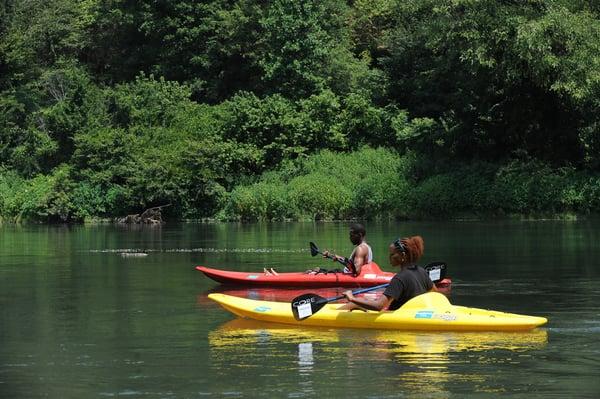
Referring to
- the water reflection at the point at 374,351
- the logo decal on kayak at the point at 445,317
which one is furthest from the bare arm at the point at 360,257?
the logo decal on kayak at the point at 445,317

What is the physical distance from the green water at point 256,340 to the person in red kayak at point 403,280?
0.46 m

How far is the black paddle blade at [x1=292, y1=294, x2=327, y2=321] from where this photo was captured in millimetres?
15602

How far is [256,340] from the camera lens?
15008 millimetres

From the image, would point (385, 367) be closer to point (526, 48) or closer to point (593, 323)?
point (593, 323)

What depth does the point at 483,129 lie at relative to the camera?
149 ft

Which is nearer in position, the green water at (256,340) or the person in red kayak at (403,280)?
the green water at (256,340)

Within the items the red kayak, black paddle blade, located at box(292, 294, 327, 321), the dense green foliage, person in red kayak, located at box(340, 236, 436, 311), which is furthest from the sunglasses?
the dense green foliage

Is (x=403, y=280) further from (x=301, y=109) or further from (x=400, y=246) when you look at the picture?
(x=301, y=109)

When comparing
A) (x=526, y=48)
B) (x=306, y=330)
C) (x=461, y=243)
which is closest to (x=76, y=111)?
(x=526, y=48)

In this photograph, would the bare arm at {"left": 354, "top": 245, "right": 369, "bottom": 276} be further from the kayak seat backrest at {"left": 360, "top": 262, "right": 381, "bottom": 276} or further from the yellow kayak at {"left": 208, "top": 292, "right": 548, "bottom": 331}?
the yellow kayak at {"left": 208, "top": 292, "right": 548, "bottom": 331}

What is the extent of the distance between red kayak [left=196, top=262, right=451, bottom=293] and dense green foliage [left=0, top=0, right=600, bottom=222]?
1938 centimetres

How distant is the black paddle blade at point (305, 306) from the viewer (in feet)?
51.2

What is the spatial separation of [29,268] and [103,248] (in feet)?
20.9

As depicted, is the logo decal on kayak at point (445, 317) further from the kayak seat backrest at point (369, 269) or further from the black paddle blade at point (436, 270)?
the kayak seat backrest at point (369, 269)
